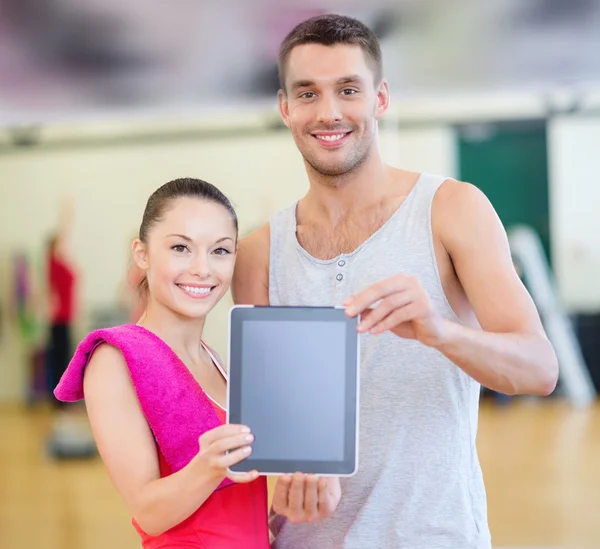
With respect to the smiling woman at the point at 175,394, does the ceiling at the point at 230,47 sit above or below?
above

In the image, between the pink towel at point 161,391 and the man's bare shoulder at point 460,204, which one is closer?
the pink towel at point 161,391

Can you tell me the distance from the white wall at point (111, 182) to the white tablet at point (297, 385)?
13.9ft

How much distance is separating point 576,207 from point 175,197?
7143 mm

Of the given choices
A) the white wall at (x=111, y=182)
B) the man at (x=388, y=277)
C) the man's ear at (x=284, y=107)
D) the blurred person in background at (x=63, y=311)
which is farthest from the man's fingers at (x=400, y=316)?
the blurred person in background at (x=63, y=311)

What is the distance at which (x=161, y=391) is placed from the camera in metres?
1.36

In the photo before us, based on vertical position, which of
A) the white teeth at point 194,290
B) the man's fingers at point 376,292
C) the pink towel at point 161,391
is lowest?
the pink towel at point 161,391

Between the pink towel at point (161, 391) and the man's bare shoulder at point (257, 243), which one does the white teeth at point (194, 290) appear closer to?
the pink towel at point (161, 391)

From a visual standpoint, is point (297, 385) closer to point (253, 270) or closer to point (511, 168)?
point (253, 270)

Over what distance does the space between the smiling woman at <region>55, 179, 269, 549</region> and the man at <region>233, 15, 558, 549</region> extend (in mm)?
169

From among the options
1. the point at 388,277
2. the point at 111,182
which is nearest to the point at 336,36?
the point at 388,277

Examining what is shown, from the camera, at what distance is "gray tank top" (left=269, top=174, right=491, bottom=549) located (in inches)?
56.9

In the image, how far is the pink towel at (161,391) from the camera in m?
1.35

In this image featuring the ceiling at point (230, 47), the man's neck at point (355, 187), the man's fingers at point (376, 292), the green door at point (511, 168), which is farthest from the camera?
the green door at point (511, 168)

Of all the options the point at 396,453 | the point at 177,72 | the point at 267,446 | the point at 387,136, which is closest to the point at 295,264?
the point at 396,453
